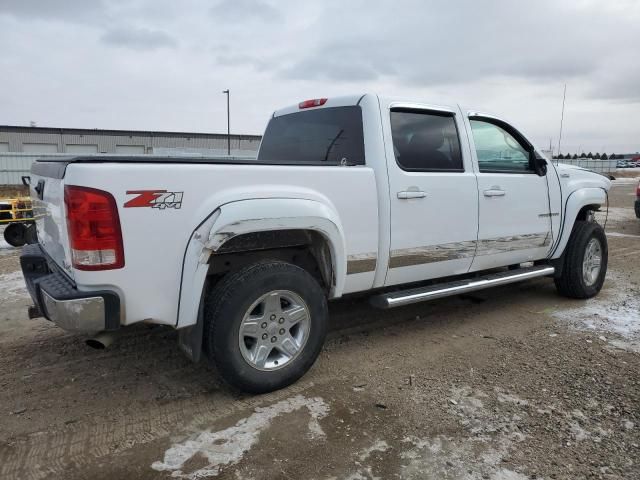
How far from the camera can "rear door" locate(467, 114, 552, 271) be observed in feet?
14.7

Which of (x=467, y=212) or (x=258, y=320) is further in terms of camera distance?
(x=467, y=212)

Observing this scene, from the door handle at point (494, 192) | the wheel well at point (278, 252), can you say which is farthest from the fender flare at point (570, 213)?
the wheel well at point (278, 252)

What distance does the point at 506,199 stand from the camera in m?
4.62

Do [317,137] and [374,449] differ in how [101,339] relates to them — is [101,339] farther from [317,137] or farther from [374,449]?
[317,137]

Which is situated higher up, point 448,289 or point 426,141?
point 426,141

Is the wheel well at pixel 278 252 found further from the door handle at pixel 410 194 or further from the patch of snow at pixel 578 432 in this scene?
the patch of snow at pixel 578 432

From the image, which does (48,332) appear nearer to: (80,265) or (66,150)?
(80,265)

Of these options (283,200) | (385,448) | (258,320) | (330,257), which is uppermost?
(283,200)

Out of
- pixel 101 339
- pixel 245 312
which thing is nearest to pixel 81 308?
pixel 101 339

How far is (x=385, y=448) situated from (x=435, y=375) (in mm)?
1030

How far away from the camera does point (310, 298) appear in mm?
3369

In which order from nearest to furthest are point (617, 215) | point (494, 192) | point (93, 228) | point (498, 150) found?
point (93, 228) → point (494, 192) → point (498, 150) → point (617, 215)

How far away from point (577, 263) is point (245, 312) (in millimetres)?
3928

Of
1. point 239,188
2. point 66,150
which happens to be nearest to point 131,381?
point 239,188
